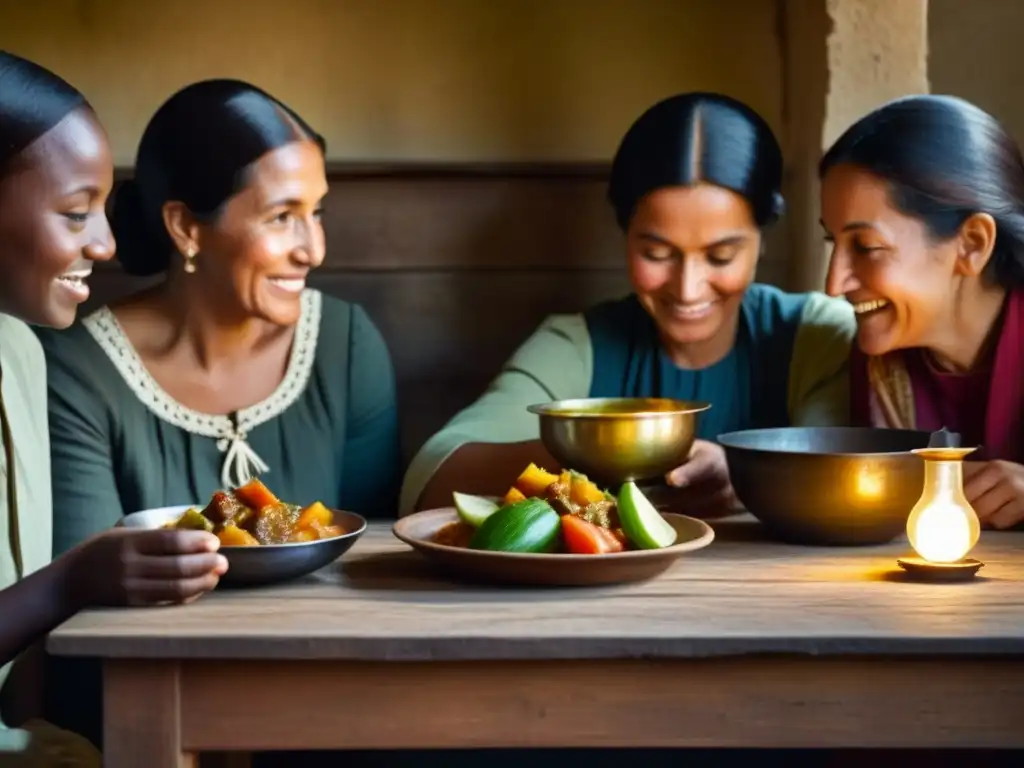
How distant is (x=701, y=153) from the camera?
81.5 inches

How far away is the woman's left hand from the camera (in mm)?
1602

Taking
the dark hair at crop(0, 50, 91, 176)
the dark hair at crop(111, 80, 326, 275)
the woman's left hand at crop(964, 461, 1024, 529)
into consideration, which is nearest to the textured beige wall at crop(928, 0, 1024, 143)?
the woman's left hand at crop(964, 461, 1024, 529)

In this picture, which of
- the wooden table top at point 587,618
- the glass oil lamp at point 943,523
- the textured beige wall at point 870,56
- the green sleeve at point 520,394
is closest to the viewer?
the wooden table top at point 587,618

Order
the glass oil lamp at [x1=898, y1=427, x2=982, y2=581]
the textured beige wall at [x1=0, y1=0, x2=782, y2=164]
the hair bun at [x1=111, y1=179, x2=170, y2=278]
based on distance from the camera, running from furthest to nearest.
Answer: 1. the textured beige wall at [x1=0, y1=0, x2=782, y2=164]
2. the hair bun at [x1=111, y1=179, x2=170, y2=278]
3. the glass oil lamp at [x1=898, y1=427, x2=982, y2=581]

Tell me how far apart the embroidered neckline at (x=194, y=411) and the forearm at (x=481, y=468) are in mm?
337

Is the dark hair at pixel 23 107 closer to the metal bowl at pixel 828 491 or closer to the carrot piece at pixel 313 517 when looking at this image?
the carrot piece at pixel 313 517

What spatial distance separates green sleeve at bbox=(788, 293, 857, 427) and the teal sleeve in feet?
2.46

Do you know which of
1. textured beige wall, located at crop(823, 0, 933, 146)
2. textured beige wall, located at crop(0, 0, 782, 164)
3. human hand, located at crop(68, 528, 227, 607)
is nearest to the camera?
human hand, located at crop(68, 528, 227, 607)

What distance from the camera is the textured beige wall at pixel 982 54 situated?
2734mm

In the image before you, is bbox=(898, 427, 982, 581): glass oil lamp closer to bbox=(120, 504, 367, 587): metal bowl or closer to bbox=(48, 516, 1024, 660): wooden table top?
bbox=(48, 516, 1024, 660): wooden table top

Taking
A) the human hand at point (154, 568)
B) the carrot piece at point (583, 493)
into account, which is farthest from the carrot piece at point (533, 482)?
the human hand at point (154, 568)

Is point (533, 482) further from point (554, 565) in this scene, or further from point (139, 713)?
point (139, 713)

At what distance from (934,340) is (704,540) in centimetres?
77

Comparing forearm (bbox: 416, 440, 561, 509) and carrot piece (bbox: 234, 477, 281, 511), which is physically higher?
carrot piece (bbox: 234, 477, 281, 511)
